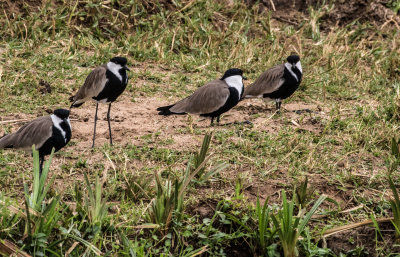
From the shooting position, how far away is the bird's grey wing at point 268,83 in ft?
20.7

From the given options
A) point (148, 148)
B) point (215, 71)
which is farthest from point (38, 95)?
point (215, 71)

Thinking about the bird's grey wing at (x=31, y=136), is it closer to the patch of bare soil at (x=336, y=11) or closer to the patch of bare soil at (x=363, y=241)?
the patch of bare soil at (x=363, y=241)

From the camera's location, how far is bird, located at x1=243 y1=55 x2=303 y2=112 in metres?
6.29

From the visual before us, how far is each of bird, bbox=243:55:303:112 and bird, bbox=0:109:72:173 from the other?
2.63 metres

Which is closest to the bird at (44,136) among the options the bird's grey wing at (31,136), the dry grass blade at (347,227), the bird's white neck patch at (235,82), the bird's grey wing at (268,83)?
the bird's grey wing at (31,136)

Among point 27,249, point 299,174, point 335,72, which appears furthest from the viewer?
point 335,72

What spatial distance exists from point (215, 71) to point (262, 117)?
1.55 m

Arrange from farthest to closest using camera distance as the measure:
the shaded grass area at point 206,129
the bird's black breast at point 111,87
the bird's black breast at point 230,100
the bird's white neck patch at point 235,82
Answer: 1. the bird's white neck patch at point 235,82
2. the bird's black breast at point 230,100
3. the bird's black breast at point 111,87
4. the shaded grass area at point 206,129

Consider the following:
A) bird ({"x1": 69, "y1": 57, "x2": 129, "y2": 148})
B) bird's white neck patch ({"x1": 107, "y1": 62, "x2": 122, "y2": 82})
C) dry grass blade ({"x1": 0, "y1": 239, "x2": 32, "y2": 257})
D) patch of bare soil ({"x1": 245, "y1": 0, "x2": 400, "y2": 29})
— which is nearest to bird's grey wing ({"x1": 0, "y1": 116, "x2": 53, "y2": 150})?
bird ({"x1": 69, "y1": 57, "x2": 129, "y2": 148})

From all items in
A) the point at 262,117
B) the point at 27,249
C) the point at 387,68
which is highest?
the point at 387,68

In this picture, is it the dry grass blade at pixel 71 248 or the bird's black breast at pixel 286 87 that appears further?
the bird's black breast at pixel 286 87

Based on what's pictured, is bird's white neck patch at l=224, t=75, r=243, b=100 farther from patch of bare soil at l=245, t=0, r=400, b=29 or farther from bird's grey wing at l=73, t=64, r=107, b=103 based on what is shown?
A: patch of bare soil at l=245, t=0, r=400, b=29

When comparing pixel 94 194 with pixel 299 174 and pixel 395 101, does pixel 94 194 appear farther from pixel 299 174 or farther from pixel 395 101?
pixel 395 101

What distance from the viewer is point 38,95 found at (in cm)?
627
